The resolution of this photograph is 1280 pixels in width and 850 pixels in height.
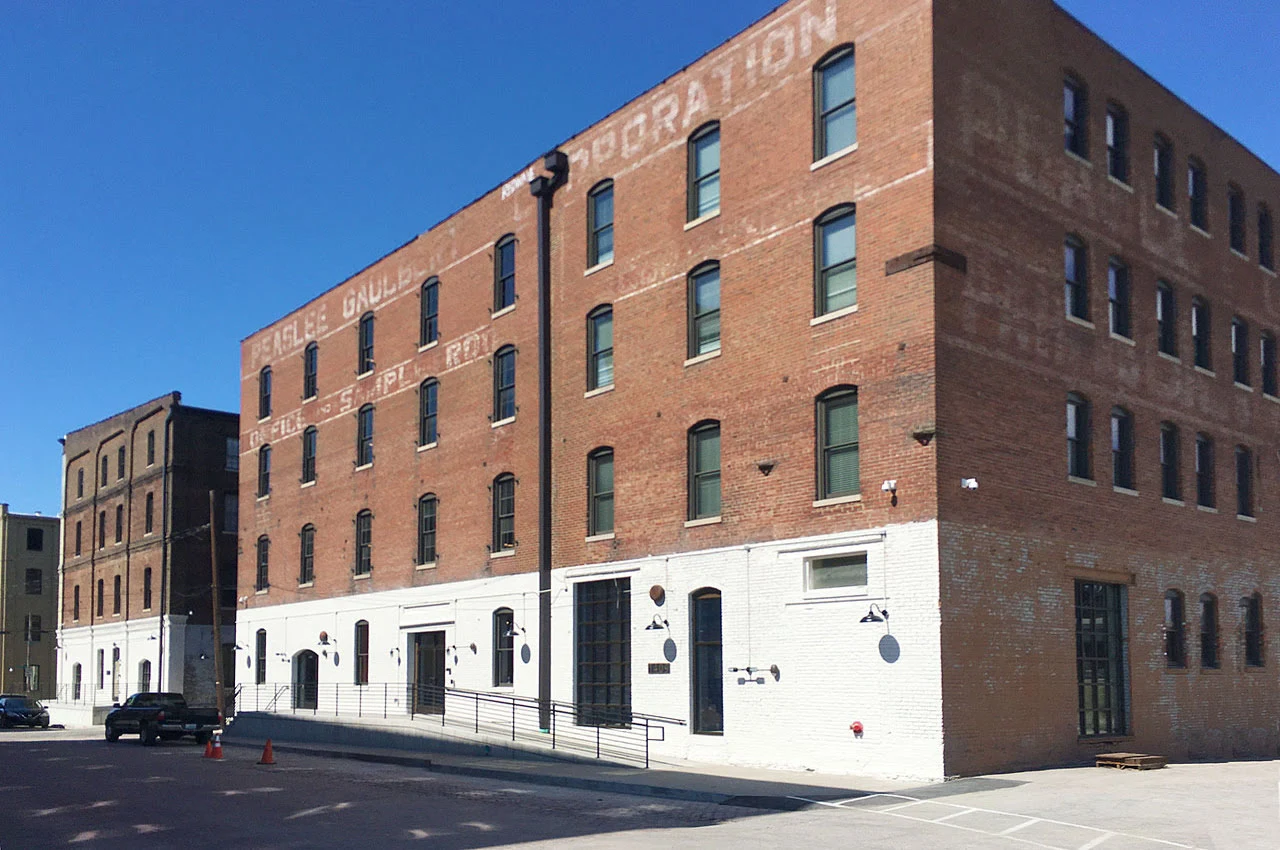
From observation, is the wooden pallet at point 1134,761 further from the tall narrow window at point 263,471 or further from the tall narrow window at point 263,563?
the tall narrow window at point 263,471

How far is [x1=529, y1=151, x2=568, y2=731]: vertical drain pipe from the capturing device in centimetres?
2914

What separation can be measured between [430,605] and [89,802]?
50.4 feet

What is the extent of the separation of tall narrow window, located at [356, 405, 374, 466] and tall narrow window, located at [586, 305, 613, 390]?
11.5 metres

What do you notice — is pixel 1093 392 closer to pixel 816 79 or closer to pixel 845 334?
pixel 845 334

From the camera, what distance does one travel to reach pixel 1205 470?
28141 millimetres

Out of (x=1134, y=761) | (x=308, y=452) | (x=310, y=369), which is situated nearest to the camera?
(x=1134, y=761)

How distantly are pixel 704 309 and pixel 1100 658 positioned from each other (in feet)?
33.7

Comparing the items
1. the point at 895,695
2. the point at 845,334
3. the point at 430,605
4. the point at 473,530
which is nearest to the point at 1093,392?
the point at 845,334

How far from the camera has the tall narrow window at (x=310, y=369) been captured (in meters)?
42.0

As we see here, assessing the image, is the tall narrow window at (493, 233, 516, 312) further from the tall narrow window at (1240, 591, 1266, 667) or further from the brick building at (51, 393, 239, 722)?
the brick building at (51, 393, 239, 722)

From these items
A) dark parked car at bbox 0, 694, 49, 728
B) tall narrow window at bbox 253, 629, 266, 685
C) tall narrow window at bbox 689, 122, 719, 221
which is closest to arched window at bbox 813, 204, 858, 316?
tall narrow window at bbox 689, 122, 719, 221

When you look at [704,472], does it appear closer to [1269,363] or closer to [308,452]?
[1269,363]

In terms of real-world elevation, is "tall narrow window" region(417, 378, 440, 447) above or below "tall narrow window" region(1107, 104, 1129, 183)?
below

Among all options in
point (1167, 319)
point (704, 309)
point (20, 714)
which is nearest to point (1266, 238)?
point (1167, 319)
